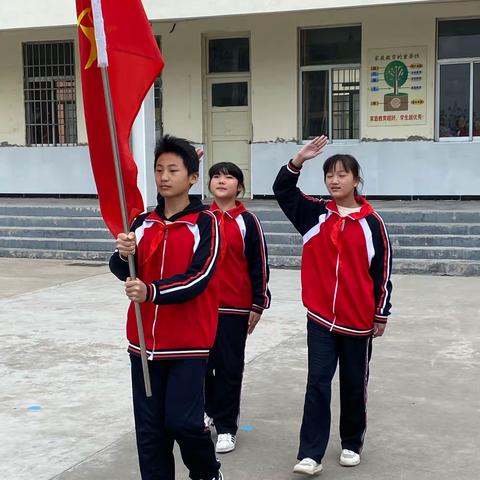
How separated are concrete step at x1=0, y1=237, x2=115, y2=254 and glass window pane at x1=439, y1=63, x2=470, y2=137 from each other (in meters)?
6.19

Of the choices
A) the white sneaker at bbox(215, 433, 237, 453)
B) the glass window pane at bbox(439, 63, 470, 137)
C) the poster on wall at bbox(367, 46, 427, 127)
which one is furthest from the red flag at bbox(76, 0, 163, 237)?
the glass window pane at bbox(439, 63, 470, 137)

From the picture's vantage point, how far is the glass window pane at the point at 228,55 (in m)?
15.5

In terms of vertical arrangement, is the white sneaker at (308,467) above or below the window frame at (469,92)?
below

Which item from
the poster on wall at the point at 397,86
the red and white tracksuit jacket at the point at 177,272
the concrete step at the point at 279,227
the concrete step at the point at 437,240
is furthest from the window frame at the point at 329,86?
the red and white tracksuit jacket at the point at 177,272

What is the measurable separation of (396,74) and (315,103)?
5.25 feet

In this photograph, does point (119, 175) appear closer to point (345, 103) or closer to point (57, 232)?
point (57, 232)

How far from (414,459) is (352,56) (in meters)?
11.4

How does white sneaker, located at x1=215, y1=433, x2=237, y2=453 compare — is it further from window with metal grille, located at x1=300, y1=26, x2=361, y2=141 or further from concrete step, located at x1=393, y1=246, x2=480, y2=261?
window with metal grille, located at x1=300, y1=26, x2=361, y2=141

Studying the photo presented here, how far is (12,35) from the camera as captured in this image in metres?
16.7

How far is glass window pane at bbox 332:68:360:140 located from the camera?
1477cm

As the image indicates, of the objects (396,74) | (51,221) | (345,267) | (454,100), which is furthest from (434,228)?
(345,267)

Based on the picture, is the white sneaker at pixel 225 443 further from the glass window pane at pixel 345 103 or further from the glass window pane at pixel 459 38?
the glass window pane at pixel 459 38

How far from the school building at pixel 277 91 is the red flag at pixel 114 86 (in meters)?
9.66

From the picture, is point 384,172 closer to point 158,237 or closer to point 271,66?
point 271,66
